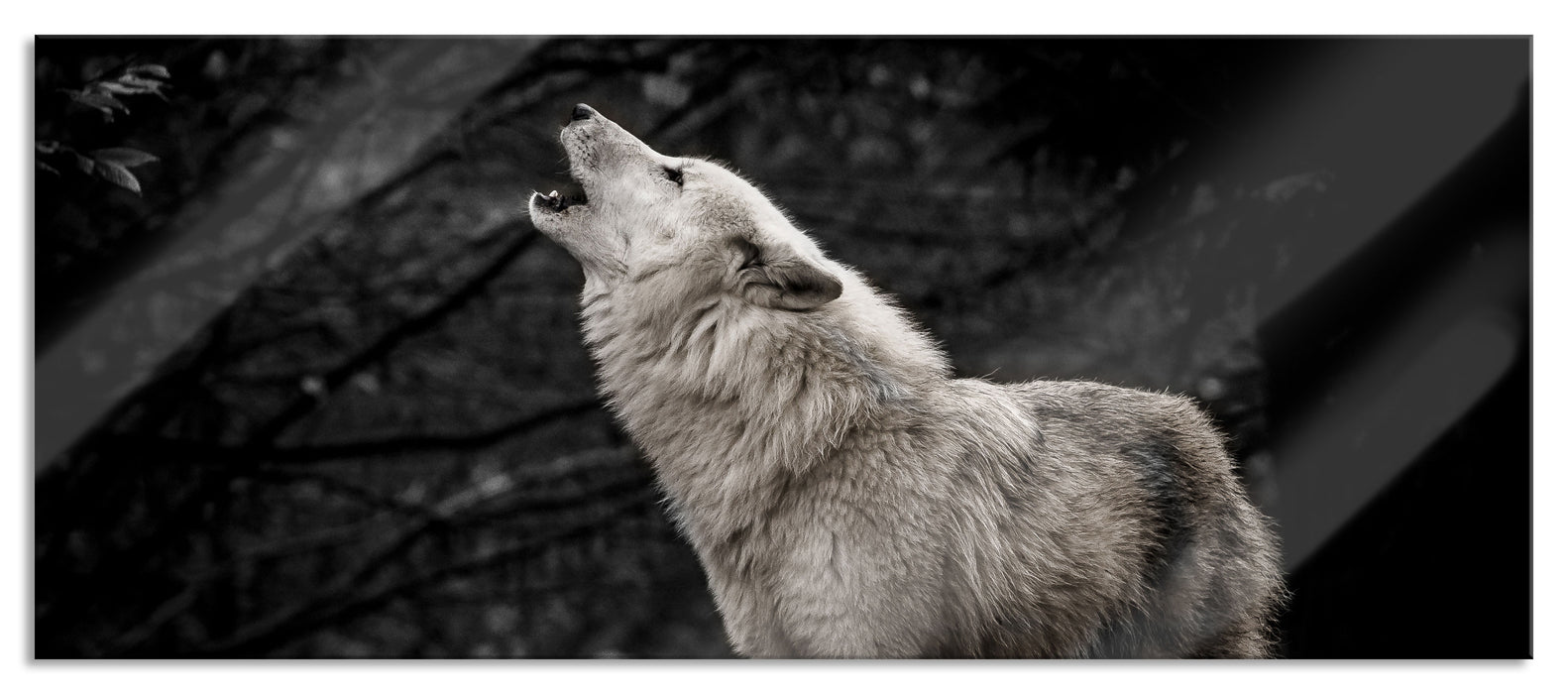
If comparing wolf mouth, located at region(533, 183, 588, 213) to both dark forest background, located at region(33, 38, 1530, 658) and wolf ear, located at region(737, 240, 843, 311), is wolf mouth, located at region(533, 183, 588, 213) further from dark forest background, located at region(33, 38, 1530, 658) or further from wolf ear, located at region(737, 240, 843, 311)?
dark forest background, located at region(33, 38, 1530, 658)

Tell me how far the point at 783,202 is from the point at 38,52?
209 centimetres

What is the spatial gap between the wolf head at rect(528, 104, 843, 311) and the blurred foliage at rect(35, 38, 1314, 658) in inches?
31.8

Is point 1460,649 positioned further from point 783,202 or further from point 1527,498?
point 783,202

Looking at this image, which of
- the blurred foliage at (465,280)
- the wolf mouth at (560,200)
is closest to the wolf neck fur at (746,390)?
the wolf mouth at (560,200)

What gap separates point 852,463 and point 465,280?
86.8 inches

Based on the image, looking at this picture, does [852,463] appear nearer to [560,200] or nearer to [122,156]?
[560,200]

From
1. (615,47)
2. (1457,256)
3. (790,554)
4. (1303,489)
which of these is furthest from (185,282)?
(1457,256)

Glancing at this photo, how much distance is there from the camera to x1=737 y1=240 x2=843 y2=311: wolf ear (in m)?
2.68

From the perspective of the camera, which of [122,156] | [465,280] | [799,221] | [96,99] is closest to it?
[96,99]

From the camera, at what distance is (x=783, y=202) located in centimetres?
394

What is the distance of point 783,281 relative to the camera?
275 cm

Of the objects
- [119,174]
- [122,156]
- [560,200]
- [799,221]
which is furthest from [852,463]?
[122,156]

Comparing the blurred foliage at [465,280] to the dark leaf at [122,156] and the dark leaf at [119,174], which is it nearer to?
the dark leaf at [122,156]

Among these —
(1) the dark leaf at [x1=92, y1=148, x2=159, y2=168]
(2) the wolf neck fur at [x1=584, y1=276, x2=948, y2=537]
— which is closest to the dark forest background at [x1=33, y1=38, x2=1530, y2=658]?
Answer: (1) the dark leaf at [x1=92, y1=148, x2=159, y2=168]
